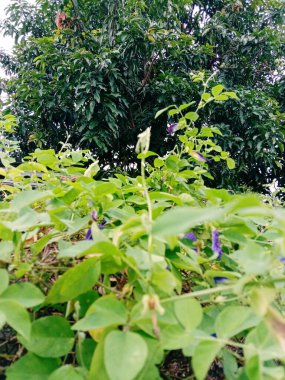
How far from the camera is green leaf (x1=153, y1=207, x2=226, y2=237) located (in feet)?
0.95

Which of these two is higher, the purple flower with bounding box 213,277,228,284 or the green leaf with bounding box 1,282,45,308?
the green leaf with bounding box 1,282,45,308

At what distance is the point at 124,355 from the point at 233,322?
109 millimetres

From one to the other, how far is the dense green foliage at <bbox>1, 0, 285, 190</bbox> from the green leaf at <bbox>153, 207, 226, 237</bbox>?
403 centimetres

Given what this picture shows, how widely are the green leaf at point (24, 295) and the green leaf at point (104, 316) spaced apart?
0.05m

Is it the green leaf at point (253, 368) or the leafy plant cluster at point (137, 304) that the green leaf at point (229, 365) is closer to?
the leafy plant cluster at point (137, 304)

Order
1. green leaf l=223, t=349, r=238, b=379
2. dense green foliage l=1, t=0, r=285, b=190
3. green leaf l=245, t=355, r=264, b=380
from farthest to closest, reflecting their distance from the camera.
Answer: dense green foliage l=1, t=0, r=285, b=190 < green leaf l=223, t=349, r=238, b=379 < green leaf l=245, t=355, r=264, b=380

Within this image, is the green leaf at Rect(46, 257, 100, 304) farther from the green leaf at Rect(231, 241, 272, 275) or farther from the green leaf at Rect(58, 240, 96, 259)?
the green leaf at Rect(231, 241, 272, 275)

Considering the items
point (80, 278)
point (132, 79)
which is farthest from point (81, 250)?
point (132, 79)

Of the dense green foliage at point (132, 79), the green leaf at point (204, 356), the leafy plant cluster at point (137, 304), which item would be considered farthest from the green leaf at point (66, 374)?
the dense green foliage at point (132, 79)

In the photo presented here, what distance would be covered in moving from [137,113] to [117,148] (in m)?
0.55

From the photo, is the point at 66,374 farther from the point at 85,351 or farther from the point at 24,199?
the point at 24,199

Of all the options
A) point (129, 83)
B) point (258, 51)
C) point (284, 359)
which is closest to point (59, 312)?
point (284, 359)

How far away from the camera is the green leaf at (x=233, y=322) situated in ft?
1.13

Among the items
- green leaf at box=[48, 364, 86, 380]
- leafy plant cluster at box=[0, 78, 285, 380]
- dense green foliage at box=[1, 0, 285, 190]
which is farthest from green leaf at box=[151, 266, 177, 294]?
dense green foliage at box=[1, 0, 285, 190]
